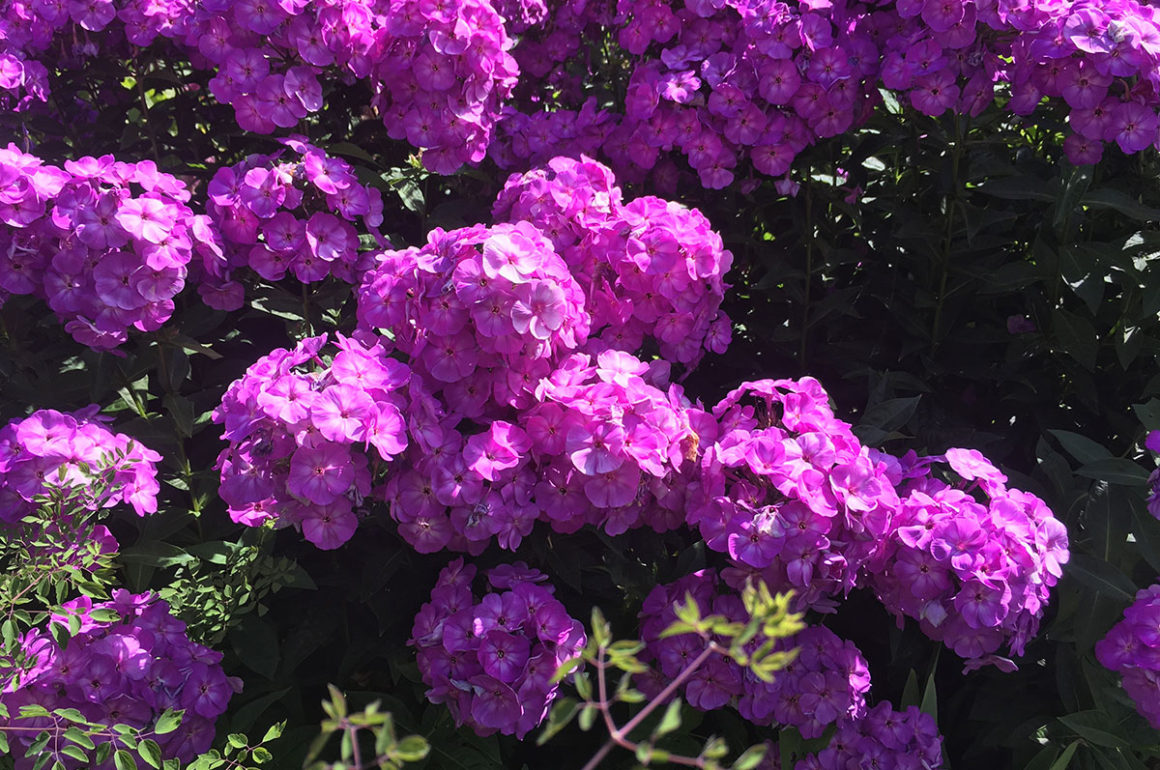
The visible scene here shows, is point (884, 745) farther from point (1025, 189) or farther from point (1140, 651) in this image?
point (1025, 189)

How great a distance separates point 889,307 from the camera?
2760mm

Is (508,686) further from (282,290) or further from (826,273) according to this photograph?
(826,273)

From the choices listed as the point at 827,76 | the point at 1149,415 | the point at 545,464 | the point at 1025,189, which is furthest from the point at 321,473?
the point at 1025,189

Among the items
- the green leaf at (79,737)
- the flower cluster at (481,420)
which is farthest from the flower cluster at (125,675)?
the flower cluster at (481,420)

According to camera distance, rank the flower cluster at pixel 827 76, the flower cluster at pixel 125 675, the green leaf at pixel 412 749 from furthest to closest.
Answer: the flower cluster at pixel 827 76
the flower cluster at pixel 125 675
the green leaf at pixel 412 749

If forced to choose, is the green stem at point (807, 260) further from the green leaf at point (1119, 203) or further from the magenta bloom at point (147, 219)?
the magenta bloom at point (147, 219)

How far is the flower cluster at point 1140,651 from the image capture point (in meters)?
1.89

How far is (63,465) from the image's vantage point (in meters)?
1.97

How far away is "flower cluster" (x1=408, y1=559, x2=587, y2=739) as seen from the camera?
188 cm

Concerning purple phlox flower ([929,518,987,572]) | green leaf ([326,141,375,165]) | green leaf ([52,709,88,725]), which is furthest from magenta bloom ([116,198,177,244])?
purple phlox flower ([929,518,987,572])

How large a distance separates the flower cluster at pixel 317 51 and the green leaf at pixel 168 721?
1407 mm

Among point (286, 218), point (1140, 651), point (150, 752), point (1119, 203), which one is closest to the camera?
point (150, 752)

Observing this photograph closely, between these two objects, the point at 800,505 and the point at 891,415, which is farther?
the point at 891,415

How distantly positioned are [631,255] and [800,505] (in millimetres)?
646
